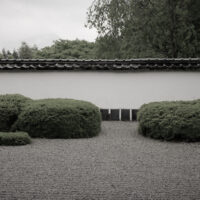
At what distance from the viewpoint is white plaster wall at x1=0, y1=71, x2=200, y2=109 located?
12.0 meters

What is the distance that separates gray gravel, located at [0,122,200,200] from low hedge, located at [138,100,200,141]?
13.7 inches

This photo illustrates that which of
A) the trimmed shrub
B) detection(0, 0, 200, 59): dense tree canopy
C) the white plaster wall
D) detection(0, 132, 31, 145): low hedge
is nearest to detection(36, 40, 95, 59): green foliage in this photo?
detection(0, 0, 200, 59): dense tree canopy

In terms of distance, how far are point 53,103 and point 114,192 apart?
498 cm

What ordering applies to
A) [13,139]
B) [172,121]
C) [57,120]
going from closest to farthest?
[13,139]
[172,121]
[57,120]

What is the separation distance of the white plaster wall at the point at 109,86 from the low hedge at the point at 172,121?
327 cm

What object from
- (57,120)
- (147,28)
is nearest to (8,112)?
(57,120)

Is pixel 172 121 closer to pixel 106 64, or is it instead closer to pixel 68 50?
pixel 106 64

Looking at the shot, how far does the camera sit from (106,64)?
11.9m

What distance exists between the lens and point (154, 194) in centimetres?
432

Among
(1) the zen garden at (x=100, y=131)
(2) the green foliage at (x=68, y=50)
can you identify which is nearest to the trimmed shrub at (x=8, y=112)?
(1) the zen garden at (x=100, y=131)

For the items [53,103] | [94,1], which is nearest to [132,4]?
[94,1]

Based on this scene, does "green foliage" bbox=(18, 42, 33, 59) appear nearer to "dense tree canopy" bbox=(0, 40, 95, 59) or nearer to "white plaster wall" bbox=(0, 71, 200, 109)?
"dense tree canopy" bbox=(0, 40, 95, 59)

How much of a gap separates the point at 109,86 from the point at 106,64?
990 mm

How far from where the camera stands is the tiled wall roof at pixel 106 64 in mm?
11766
